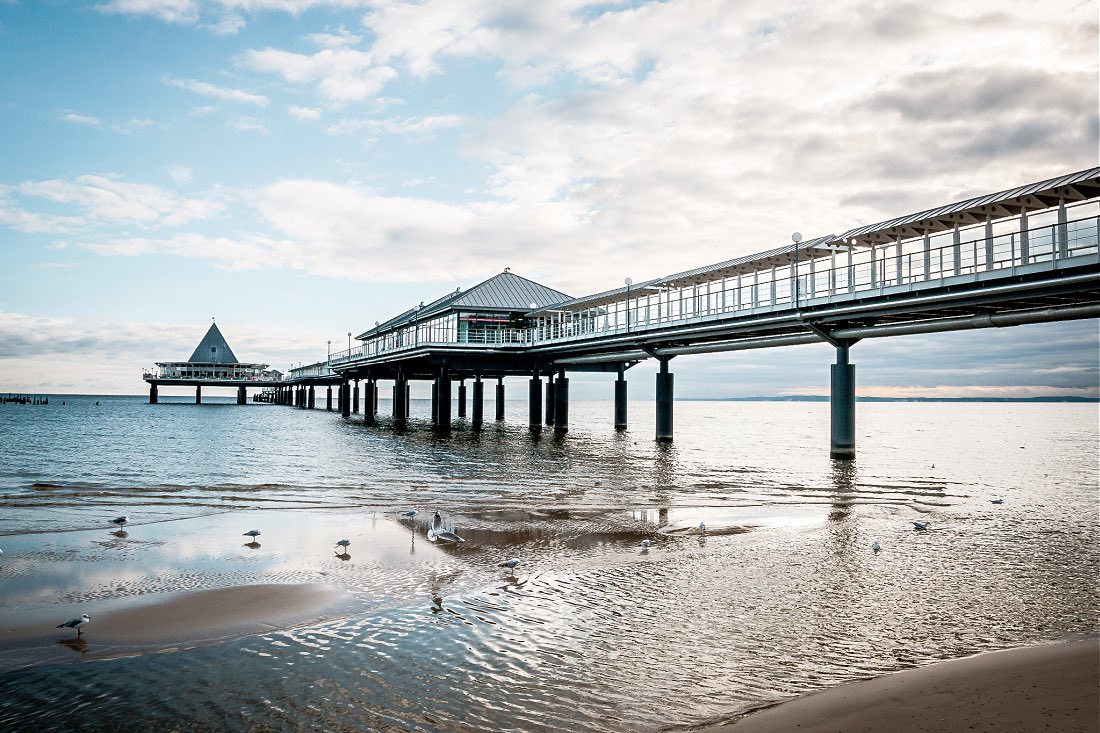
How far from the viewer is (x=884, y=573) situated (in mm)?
10727

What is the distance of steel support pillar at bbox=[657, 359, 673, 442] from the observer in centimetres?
4506

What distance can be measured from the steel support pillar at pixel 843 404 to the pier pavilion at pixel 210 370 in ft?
398

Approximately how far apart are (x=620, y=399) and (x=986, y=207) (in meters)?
35.9

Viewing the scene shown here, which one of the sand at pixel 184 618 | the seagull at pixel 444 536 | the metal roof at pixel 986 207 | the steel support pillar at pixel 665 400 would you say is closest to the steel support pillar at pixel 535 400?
the steel support pillar at pixel 665 400

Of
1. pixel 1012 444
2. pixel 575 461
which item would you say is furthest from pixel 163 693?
pixel 1012 444

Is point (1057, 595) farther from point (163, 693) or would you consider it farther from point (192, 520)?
point (192, 520)

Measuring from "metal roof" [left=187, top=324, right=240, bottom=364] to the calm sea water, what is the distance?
119 m

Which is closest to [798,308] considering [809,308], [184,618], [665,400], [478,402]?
[809,308]

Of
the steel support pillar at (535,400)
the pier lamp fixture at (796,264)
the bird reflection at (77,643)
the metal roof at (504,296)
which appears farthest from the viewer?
the steel support pillar at (535,400)

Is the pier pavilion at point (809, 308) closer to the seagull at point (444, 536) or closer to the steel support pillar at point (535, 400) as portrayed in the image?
the steel support pillar at point (535, 400)

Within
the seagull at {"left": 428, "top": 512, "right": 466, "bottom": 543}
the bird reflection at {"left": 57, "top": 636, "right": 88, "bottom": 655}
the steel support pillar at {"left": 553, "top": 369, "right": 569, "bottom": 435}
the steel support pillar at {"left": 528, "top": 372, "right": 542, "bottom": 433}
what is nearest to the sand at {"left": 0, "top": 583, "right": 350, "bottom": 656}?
the bird reflection at {"left": 57, "top": 636, "right": 88, "bottom": 655}

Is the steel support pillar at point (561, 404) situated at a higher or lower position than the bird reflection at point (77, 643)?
higher

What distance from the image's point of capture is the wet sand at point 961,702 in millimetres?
5625

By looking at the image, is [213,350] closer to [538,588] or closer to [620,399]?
[620,399]
